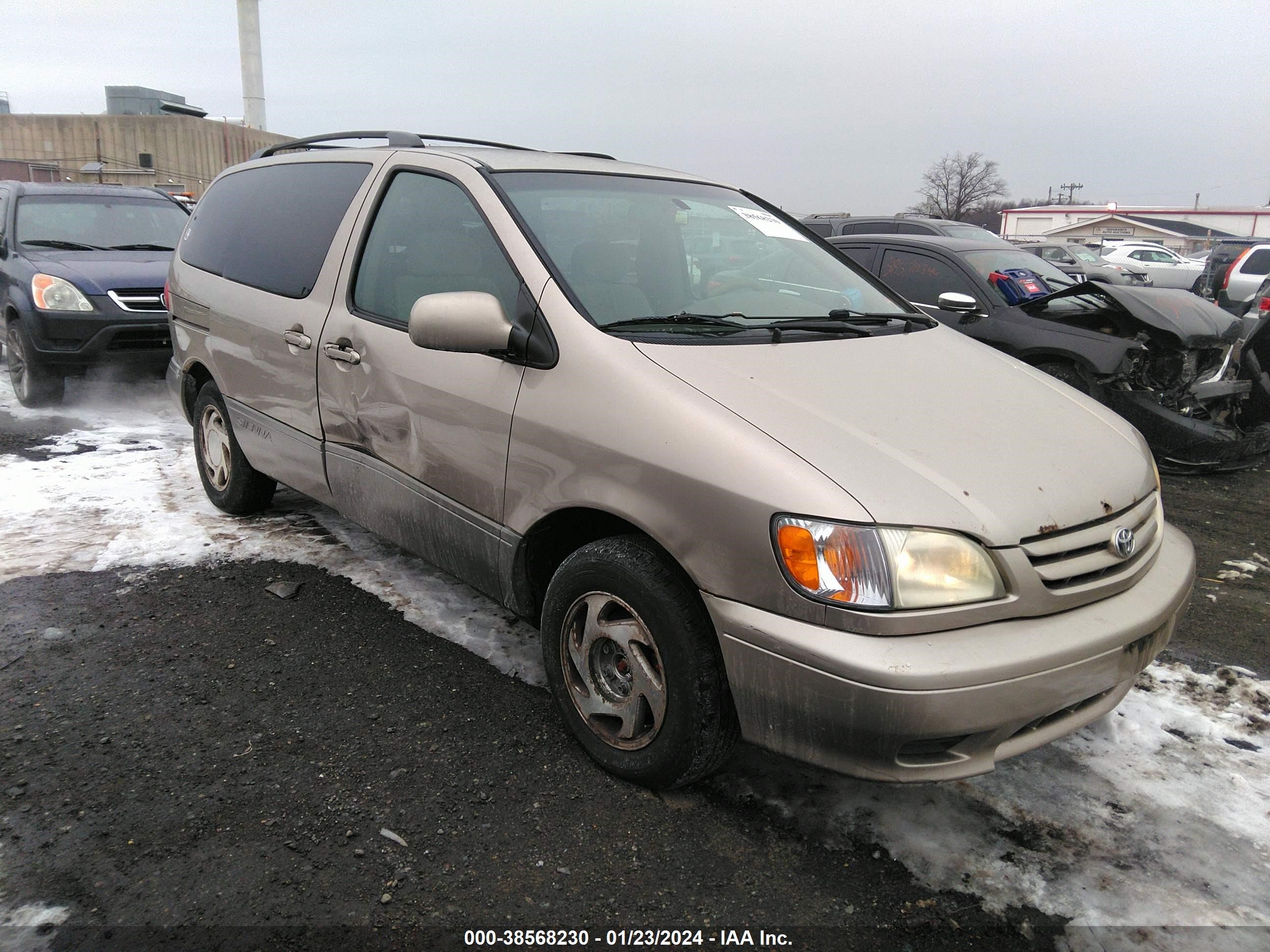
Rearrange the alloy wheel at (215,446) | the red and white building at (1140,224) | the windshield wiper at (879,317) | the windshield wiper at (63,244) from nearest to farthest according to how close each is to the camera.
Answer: the windshield wiper at (879,317) → the alloy wheel at (215,446) → the windshield wiper at (63,244) → the red and white building at (1140,224)

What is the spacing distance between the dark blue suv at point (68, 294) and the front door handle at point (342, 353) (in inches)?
145

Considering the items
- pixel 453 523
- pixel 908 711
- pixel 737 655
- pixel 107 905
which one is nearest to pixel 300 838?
pixel 107 905

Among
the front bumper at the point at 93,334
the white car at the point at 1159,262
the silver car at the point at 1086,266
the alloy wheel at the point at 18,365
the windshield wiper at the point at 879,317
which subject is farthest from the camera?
the white car at the point at 1159,262

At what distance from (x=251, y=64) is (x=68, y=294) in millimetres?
65186

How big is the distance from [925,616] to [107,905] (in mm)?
2040

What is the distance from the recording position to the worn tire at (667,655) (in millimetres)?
2283

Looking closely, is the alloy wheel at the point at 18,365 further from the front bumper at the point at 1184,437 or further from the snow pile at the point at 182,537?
the front bumper at the point at 1184,437

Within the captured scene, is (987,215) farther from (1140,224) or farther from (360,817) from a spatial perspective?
(360,817)

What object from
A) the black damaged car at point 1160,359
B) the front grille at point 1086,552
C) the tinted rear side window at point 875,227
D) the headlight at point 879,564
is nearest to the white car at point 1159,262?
the tinted rear side window at point 875,227

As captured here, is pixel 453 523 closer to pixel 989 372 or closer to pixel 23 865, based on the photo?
pixel 23 865

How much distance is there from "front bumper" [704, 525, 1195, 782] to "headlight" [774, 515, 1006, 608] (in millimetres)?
88

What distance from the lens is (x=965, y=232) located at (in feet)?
32.6

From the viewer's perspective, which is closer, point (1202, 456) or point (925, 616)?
point (925, 616)

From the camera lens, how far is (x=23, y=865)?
222cm
